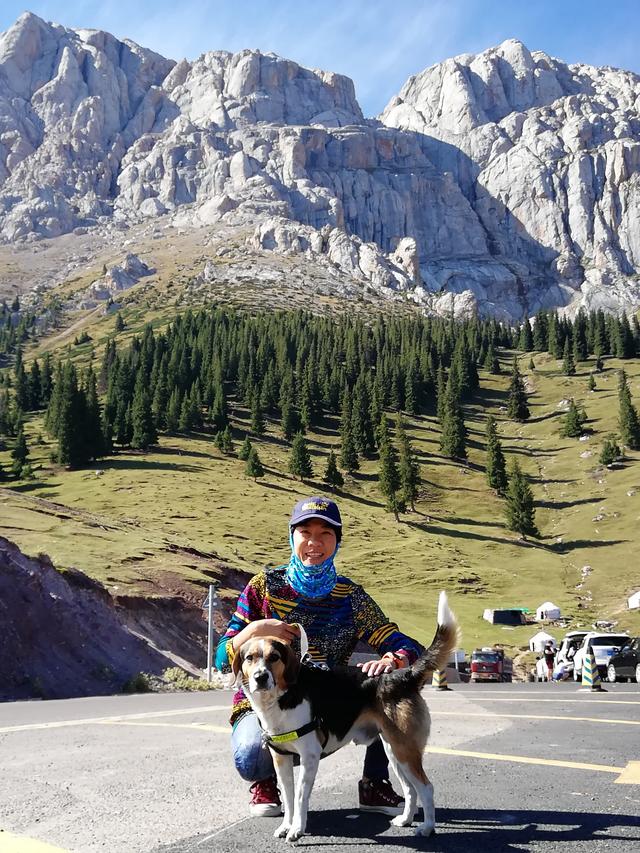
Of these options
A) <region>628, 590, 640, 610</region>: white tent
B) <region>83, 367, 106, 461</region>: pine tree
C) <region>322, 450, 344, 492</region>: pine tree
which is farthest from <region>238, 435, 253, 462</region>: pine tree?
<region>628, 590, 640, 610</region>: white tent

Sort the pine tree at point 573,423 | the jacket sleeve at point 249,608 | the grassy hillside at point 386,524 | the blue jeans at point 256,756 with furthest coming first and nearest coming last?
the pine tree at point 573,423 < the grassy hillside at point 386,524 < the jacket sleeve at point 249,608 < the blue jeans at point 256,756

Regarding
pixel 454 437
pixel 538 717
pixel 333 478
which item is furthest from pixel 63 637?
pixel 454 437

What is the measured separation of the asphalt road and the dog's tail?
1.04 m

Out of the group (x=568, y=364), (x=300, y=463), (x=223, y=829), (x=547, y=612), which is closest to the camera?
(x=223, y=829)

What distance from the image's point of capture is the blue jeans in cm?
498

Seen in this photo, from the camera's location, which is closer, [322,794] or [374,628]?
[374,628]

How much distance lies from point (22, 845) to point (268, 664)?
1887 mm

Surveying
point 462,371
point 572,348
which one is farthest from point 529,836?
point 572,348

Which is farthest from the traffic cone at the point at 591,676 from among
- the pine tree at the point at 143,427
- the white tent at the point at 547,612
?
the pine tree at the point at 143,427

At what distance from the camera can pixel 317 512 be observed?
5.48m

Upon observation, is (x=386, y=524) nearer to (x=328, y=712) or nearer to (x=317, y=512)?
(x=317, y=512)

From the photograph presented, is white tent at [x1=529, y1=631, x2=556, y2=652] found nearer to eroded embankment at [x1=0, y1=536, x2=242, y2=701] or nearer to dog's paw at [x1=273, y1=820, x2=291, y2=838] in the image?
eroded embankment at [x1=0, y1=536, x2=242, y2=701]

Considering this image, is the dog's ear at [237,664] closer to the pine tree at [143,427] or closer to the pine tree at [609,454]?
the pine tree at [143,427]

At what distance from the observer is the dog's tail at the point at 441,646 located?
473 cm
